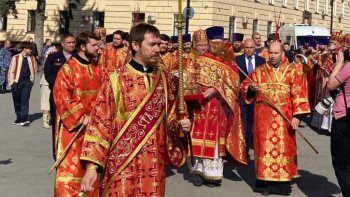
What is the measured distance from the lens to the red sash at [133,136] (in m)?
4.79

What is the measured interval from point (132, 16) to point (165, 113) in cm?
3309

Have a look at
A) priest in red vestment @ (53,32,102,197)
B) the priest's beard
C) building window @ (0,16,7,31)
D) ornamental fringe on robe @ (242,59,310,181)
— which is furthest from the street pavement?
building window @ (0,16,7,31)

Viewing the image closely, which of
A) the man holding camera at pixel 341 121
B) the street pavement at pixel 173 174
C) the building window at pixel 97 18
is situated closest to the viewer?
the man holding camera at pixel 341 121

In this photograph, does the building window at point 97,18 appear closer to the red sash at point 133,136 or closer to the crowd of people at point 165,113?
the crowd of people at point 165,113

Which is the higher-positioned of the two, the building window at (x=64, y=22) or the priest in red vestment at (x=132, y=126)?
the building window at (x=64, y=22)

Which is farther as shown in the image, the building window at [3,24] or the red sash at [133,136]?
the building window at [3,24]

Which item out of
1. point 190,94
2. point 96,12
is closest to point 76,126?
point 190,94

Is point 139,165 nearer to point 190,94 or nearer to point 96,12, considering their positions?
point 190,94

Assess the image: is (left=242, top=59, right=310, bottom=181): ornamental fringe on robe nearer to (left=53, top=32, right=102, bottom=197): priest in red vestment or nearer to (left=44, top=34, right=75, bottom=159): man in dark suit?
(left=44, top=34, right=75, bottom=159): man in dark suit

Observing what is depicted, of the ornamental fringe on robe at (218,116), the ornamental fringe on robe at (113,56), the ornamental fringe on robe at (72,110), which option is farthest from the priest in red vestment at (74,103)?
the ornamental fringe on robe at (113,56)

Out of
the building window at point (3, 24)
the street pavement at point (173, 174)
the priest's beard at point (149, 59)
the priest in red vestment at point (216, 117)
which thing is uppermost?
the building window at point (3, 24)

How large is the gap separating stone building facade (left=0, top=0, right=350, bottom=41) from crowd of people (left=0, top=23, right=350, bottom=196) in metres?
24.3

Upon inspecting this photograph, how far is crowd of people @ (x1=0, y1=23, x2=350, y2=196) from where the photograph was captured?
480 cm

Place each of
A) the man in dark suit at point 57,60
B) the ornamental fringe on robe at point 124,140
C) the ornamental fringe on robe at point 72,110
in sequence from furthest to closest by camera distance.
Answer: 1. the man in dark suit at point 57,60
2. the ornamental fringe on robe at point 72,110
3. the ornamental fringe on robe at point 124,140
